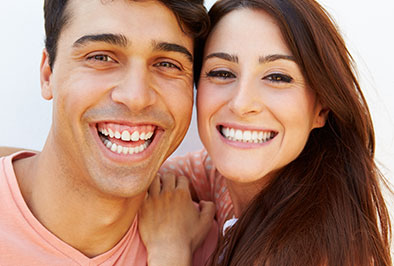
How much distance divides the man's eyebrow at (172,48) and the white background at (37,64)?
1.09 metres

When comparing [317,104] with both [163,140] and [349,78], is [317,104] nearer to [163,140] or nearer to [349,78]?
[349,78]

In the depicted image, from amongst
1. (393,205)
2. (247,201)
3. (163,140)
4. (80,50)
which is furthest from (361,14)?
(80,50)

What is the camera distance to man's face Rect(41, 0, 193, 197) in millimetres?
1921

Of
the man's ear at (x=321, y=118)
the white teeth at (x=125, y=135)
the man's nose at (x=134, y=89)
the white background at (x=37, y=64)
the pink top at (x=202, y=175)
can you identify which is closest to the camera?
the man's nose at (x=134, y=89)

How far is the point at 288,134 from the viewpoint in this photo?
2.11m

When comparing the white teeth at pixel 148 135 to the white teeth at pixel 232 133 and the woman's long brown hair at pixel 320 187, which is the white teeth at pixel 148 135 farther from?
the woman's long brown hair at pixel 320 187

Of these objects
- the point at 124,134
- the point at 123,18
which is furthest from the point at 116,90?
the point at 123,18

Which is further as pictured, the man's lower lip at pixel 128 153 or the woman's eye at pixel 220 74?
the woman's eye at pixel 220 74

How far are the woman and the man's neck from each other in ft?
1.87

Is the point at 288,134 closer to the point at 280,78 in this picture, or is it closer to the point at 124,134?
the point at 280,78

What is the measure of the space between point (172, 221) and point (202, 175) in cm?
48

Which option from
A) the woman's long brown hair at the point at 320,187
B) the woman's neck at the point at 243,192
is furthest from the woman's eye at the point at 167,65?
the woman's neck at the point at 243,192

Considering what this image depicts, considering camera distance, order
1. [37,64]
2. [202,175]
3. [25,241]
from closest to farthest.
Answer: [25,241] → [202,175] → [37,64]

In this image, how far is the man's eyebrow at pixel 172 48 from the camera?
1971 mm
